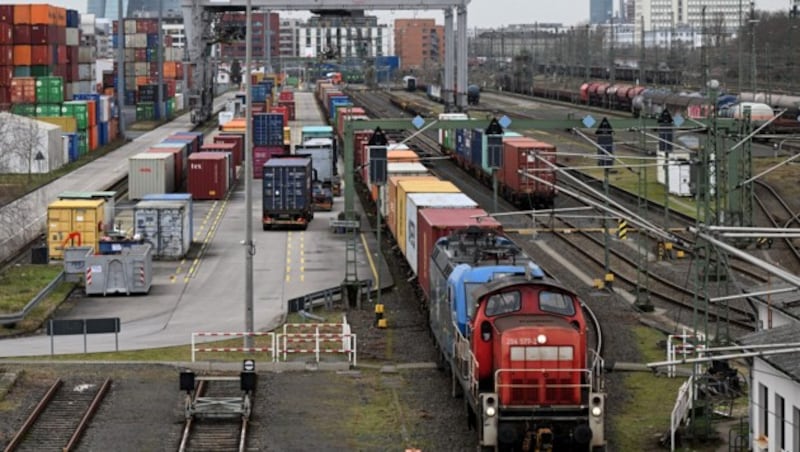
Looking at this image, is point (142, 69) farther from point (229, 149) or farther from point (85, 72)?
point (229, 149)

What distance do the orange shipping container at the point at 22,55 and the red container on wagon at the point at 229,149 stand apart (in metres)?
32.3

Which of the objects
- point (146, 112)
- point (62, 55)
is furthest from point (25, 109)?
point (146, 112)

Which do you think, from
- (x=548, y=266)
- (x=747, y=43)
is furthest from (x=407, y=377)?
(x=747, y=43)

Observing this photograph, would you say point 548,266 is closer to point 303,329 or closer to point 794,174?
point 303,329

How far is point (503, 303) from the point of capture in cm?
2428

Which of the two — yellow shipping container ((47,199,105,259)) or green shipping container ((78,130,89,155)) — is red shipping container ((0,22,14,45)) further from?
yellow shipping container ((47,199,105,259))

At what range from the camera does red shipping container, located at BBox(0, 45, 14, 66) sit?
11025 centimetres

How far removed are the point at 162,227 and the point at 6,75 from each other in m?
62.8

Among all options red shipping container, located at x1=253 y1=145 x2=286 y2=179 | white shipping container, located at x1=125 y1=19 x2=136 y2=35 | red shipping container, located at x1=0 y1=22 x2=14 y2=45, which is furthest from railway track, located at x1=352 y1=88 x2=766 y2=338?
white shipping container, located at x1=125 y1=19 x2=136 y2=35

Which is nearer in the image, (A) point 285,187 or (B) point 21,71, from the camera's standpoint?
(A) point 285,187

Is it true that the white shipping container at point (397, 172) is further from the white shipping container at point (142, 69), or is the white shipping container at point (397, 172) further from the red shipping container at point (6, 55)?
the white shipping container at point (142, 69)

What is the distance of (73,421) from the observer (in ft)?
92.9

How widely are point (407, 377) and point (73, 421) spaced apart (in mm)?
7848

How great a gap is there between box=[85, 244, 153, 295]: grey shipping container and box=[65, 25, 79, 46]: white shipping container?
7922 centimetres
